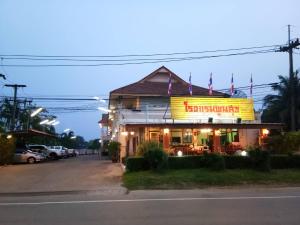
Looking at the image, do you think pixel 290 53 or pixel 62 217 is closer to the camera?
pixel 62 217

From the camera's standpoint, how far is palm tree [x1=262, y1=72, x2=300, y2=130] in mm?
55281

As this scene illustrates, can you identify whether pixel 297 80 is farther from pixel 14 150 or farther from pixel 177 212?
pixel 177 212

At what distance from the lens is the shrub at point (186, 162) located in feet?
87.1

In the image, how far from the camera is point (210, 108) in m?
35.3

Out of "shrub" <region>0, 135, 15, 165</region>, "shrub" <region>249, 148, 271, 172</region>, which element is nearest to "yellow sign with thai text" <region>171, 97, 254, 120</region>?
"shrub" <region>249, 148, 271, 172</region>

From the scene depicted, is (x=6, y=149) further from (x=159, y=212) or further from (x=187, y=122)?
(x=159, y=212)

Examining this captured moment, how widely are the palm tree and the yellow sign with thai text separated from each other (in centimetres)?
1978

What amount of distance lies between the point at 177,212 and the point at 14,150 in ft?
106

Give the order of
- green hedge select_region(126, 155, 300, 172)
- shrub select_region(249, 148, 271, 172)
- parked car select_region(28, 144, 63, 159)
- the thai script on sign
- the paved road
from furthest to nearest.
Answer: parked car select_region(28, 144, 63, 159)
the thai script on sign
green hedge select_region(126, 155, 300, 172)
shrub select_region(249, 148, 271, 172)
the paved road

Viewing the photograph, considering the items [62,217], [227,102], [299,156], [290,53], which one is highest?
[290,53]

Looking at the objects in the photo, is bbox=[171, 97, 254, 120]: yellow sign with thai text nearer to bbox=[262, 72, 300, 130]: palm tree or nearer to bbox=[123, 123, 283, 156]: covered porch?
bbox=[123, 123, 283, 156]: covered porch

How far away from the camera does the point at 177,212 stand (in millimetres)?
12562

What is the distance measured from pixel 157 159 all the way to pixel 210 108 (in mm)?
10922

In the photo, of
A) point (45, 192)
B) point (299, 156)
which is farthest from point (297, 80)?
point (45, 192)
